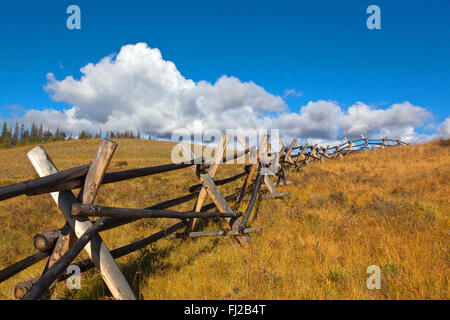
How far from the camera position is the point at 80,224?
2316 mm

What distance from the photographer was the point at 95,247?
2307 mm

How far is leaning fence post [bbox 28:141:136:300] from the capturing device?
2243mm

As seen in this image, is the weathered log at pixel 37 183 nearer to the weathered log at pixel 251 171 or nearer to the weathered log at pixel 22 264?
the weathered log at pixel 22 264

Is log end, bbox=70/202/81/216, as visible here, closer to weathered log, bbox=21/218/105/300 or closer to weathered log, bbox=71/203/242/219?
weathered log, bbox=71/203/242/219

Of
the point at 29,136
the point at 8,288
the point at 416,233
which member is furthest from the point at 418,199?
the point at 29,136

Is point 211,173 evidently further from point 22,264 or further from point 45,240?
point 22,264

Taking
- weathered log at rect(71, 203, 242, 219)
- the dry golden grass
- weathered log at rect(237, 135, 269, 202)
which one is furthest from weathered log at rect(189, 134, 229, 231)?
weathered log at rect(237, 135, 269, 202)

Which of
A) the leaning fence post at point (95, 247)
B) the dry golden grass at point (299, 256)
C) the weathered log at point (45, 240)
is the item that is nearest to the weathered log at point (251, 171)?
the dry golden grass at point (299, 256)

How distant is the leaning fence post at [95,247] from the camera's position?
7.36ft

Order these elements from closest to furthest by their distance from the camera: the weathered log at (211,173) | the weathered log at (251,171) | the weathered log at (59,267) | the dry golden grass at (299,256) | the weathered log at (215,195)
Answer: the weathered log at (59,267) < the dry golden grass at (299,256) < the weathered log at (215,195) < the weathered log at (211,173) < the weathered log at (251,171)

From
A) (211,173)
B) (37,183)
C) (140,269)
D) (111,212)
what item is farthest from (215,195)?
(37,183)

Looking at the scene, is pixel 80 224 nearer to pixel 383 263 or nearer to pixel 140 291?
pixel 140 291

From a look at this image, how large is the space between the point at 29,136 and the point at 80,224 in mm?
164905

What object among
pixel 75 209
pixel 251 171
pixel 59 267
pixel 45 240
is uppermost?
pixel 251 171
